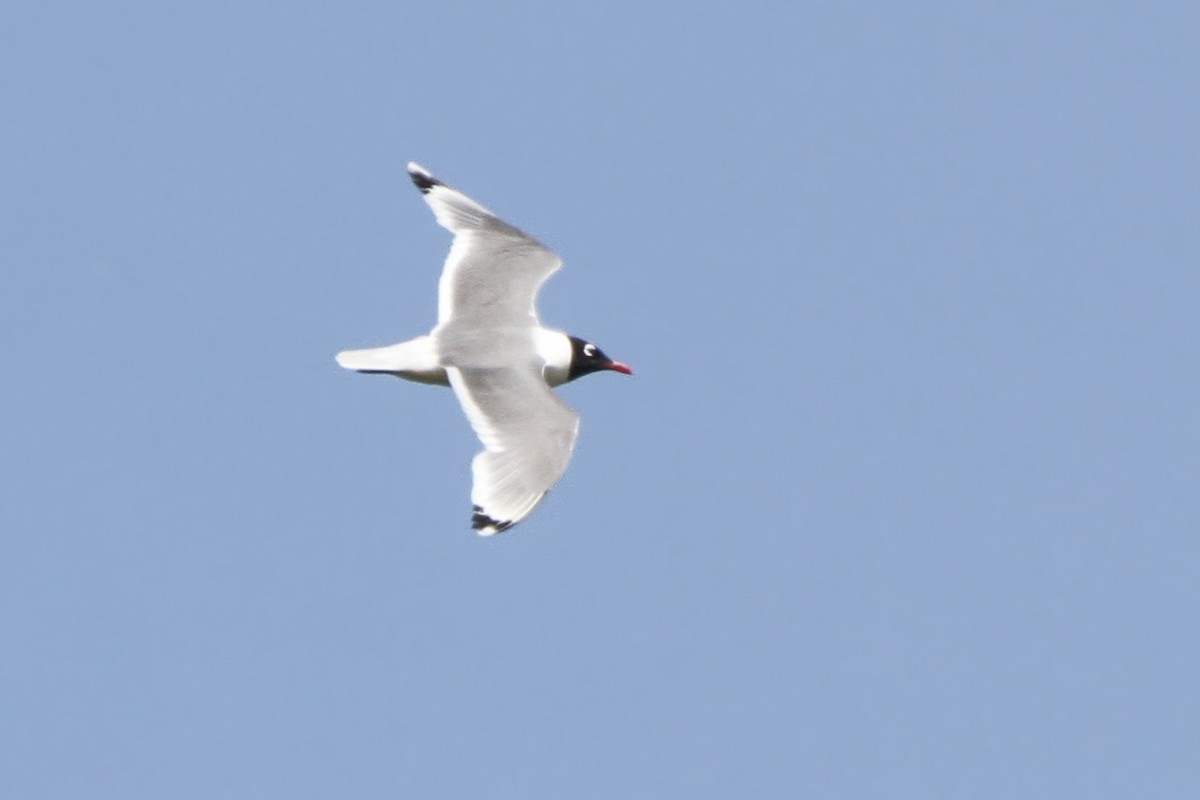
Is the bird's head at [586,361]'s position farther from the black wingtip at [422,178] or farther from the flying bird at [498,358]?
the black wingtip at [422,178]

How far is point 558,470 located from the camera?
44.2ft

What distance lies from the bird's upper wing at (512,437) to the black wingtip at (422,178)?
205cm

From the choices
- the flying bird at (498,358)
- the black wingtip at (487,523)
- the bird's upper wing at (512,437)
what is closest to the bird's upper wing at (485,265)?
the flying bird at (498,358)

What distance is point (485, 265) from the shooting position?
1548cm

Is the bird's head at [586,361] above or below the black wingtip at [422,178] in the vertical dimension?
below

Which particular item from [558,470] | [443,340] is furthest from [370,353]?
[558,470]

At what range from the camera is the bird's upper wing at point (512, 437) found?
1316cm

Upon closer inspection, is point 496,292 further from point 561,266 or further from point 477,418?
point 477,418

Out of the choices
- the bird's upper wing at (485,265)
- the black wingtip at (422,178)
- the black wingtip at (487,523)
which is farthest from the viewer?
the black wingtip at (422,178)

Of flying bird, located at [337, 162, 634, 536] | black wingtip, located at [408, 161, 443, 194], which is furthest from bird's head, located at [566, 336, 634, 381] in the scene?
black wingtip, located at [408, 161, 443, 194]

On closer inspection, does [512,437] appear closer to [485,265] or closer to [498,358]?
[498,358]

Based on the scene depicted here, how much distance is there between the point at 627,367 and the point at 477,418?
7.56ft

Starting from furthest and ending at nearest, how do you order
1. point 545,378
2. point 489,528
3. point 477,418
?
1. point 545,378
2. point 477,418
3. point 489,528

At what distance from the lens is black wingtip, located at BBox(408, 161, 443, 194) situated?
16.1 metres
